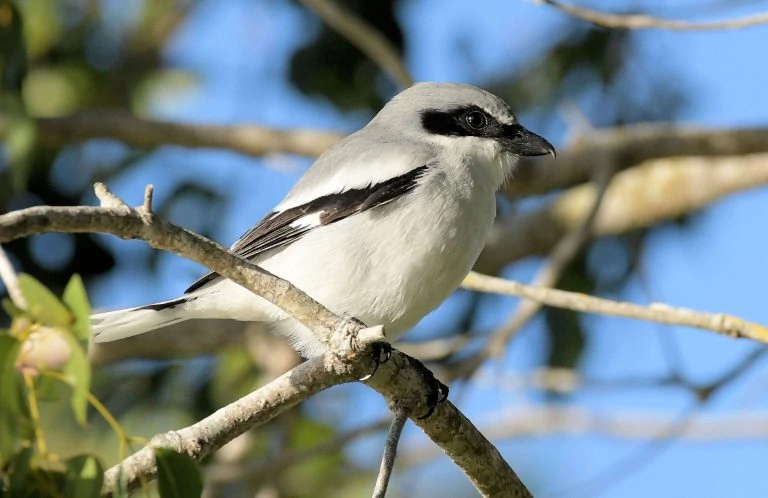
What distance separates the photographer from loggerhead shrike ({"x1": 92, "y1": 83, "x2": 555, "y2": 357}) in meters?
3.54

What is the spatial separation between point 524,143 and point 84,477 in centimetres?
249

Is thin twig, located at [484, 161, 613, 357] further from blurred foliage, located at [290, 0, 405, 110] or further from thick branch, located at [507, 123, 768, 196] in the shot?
blurred foliage, located at [290, 0, 405, 110]

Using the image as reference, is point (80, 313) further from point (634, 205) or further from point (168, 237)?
point (634, 205)

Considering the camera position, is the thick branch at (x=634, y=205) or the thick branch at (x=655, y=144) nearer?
the thick branch at (x=655, y=144)

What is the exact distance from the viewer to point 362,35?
5.08 metres

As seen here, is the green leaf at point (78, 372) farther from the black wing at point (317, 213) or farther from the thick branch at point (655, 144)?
the thick branch at point (655, 144)

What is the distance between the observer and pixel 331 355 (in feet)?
8.97

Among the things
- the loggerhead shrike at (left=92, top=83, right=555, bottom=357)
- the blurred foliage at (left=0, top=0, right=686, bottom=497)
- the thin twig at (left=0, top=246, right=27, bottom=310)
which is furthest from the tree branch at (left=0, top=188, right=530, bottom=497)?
the blurred foliage at (left=0, top=0, right=686, bottom=497)

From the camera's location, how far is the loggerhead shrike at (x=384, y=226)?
11.6 feet

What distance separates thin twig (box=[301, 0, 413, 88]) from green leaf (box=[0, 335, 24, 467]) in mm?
3347

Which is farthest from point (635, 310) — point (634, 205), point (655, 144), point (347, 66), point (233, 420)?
point (347, 66)

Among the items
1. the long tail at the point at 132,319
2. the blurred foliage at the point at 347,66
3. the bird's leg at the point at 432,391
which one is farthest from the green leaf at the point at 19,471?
the blurred foliage at the point at 347,66

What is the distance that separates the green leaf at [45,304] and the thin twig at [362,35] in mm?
3371

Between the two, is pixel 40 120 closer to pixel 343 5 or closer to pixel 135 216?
pixel 343 5
